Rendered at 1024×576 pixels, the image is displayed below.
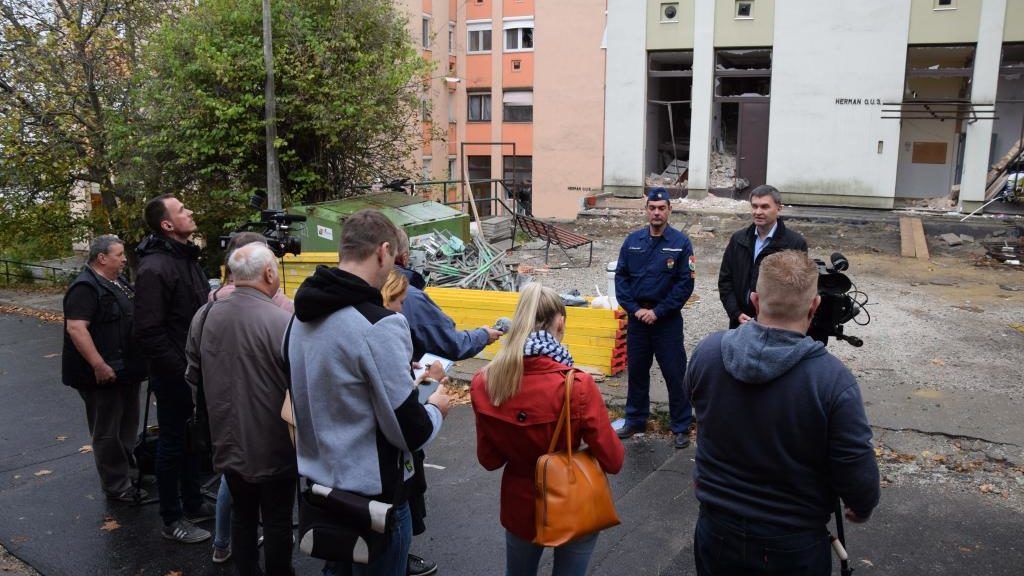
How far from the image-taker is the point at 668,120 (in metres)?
25.4

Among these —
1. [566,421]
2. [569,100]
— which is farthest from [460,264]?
[569,100]

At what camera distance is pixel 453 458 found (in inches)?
232

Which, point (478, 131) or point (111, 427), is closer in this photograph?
point (111, 427)

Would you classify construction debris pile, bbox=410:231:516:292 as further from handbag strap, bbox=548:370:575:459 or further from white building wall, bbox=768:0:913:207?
white building wall, bbox=768:0:913:207

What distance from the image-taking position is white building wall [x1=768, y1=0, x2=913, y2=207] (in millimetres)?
19250

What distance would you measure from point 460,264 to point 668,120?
16.9m

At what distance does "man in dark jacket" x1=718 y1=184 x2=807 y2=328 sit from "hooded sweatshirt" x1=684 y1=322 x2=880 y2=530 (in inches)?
114

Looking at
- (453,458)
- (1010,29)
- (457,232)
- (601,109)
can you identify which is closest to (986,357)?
(453,458)

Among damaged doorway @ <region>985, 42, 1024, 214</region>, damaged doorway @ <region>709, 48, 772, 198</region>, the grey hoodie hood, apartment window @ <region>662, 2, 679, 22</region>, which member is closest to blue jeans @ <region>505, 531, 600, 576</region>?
the grey hoodie hood

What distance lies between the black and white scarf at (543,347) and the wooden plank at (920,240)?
44.2ft

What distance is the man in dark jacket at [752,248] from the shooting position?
5422 millimetres

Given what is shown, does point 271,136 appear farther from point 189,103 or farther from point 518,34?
point 518,34

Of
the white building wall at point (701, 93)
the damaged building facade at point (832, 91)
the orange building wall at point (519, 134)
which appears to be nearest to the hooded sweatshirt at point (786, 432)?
the damaged building facade at point (832, 91)

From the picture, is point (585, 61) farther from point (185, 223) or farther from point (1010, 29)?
point (185, 223)
